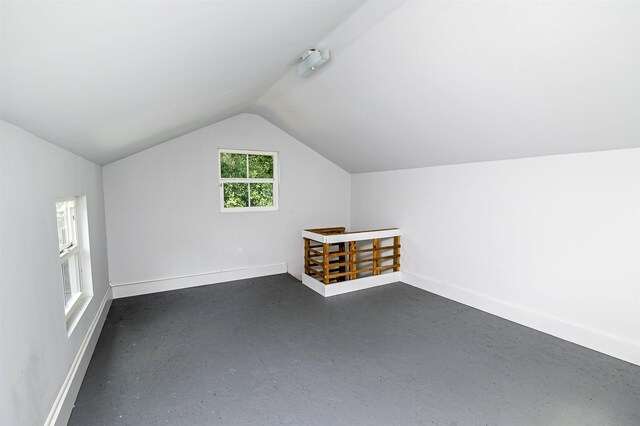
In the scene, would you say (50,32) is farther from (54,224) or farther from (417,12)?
(417,12)

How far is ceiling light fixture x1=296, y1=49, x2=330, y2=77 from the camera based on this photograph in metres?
2.53

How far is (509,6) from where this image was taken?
1.79 m

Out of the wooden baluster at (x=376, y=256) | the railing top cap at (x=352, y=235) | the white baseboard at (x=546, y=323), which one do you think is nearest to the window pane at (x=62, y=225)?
the railing top cap at (x=352, y=235)

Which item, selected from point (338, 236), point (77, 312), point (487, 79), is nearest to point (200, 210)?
point (338, 236)

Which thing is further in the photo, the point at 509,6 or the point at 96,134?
the point at 96,134

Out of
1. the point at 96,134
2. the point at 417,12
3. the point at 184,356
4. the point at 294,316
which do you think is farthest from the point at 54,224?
the point at 417,12

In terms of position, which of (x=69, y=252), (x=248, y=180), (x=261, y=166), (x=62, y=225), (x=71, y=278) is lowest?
(x=71, y=278)

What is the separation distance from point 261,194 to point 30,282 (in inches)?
146

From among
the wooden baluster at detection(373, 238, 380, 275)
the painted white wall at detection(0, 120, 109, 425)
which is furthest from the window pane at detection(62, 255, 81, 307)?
the wooden baluster at detection(373, 238, 380, 275)

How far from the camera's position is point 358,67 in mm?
2844

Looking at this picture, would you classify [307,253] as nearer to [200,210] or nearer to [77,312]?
[200,210]

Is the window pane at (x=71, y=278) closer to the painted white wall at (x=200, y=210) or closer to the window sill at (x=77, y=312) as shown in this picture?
the window sill at (x=77, y=312)

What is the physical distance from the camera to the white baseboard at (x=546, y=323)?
8.54 ft

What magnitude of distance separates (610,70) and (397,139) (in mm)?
2092
